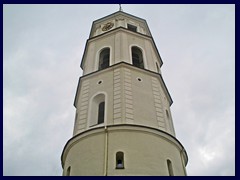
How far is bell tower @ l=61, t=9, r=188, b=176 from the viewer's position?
45.9ft

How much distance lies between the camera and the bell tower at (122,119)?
13984 mm

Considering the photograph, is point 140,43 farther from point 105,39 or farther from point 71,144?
point 71,144

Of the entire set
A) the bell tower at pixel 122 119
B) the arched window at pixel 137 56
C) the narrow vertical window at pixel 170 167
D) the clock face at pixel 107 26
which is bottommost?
the narrow vertical window at pixel 170 167

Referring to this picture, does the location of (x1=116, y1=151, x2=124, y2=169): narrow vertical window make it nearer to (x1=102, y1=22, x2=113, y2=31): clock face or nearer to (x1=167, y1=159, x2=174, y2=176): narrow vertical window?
(x1=167, y1=159, x2=174, y2=176): narrow vertical window

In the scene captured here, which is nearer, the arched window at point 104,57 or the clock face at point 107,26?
the arched window at point 104,57

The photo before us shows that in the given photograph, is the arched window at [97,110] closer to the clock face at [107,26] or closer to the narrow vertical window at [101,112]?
the narrow vertical window at [101,112]

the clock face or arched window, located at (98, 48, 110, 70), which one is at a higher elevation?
the clock face

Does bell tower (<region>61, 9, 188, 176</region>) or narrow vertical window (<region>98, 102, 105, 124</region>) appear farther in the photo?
narrow vertical window (<region>98, 102, 105, 124</region>)

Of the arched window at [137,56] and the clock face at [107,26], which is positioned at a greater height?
the clock face at [107,26]

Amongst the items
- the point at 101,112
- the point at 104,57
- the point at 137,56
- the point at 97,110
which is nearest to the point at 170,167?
the point at 101,112

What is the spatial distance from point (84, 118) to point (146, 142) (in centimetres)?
439

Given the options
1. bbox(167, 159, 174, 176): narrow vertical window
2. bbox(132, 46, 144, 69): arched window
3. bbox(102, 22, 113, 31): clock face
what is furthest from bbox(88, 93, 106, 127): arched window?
bbox(102, 22, 113, 31): clock face

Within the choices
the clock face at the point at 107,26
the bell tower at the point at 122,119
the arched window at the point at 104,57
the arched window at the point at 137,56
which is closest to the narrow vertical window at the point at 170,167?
the bell tower at the point at 122,119

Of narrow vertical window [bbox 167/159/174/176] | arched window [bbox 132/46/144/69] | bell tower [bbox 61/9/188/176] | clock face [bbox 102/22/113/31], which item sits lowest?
narrow vertical window [bbox 167/159/174/176]
